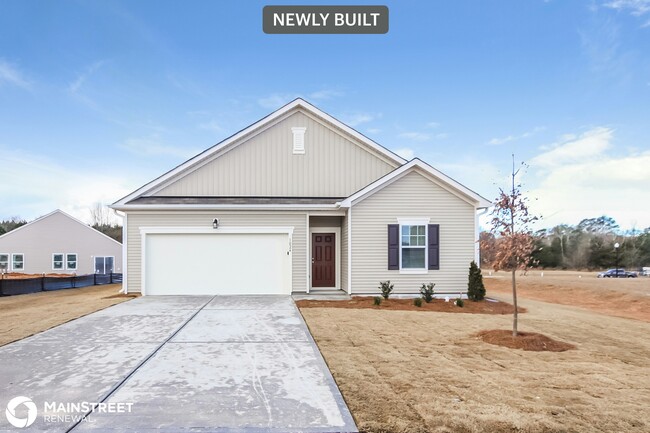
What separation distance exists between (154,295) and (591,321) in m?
12.8

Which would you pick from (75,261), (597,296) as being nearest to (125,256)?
(75,261)

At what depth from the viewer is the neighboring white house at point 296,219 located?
539 inches

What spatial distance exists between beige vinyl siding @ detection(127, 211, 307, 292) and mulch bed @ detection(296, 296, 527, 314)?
212 centimetres

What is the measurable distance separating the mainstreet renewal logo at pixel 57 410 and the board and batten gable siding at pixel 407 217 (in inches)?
388

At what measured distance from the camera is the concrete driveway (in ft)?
12.8

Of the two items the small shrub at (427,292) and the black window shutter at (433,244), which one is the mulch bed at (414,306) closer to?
the small shrub at (427,292)

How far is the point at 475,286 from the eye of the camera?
13.3 meters

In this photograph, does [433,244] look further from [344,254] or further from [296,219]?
[296,219]

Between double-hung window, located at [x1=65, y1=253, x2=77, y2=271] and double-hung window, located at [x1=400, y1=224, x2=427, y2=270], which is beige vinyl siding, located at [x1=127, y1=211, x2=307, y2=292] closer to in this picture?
double-hung window, located at [x1=400, y1=224, x2=427, y2=270]

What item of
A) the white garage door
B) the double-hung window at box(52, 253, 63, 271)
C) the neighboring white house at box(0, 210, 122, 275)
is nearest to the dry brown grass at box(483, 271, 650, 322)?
the white garage door

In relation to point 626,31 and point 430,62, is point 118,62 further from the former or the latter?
point 626,31

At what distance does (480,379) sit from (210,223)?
10861mm

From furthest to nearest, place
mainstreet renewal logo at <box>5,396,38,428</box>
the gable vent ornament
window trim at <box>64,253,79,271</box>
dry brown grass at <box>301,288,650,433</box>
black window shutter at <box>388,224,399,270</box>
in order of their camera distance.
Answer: window trim at <box>64,253,79,271</box>, the gable vent ornament, black window shutter at <box>388,224,399,270</box>, dry brown grass at <box>301,288,650,433</box>, mainstreet renewal logo at <box>5,396,38,428</box>

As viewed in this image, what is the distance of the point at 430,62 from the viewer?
1568 cm
